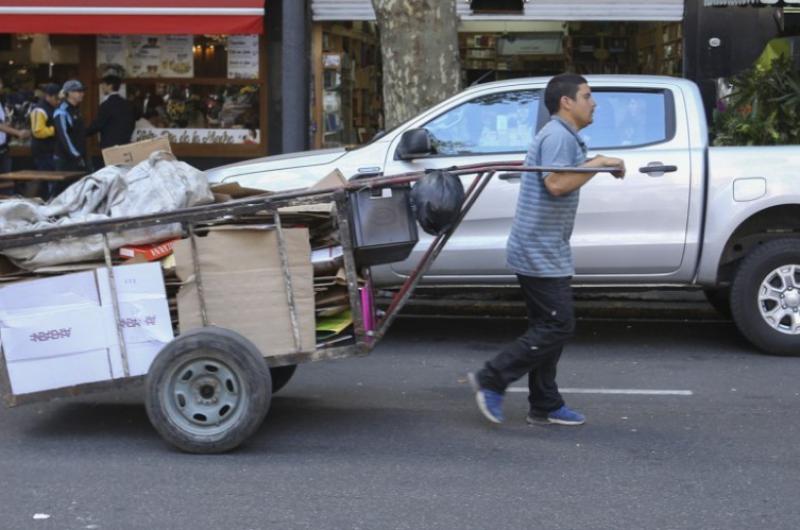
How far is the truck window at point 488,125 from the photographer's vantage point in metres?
8.55

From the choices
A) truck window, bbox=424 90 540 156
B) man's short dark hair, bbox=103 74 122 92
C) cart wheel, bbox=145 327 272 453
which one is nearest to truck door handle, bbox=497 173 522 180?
truck window, bbox=424 90 540 156

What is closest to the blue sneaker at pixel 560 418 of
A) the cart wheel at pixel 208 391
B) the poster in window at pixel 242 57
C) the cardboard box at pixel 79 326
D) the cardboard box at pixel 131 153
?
the cart wheel at pixel 208 391

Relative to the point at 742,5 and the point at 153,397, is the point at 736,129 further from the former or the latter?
the point at 153,397

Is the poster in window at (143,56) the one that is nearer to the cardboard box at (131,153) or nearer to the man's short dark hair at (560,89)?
the cardboard box at (131,153)

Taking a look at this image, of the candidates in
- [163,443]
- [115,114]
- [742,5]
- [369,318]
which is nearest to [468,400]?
[369,318]

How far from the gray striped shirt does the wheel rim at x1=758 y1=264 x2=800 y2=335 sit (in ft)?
8.75

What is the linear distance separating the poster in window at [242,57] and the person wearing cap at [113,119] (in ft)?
5.75

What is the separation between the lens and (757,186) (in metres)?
8.14

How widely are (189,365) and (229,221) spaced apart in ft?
2.48

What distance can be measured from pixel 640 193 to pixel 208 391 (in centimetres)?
372

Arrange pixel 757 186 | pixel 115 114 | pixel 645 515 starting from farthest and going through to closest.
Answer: pixel 115 114, pixel 757 186, pixel 645 515

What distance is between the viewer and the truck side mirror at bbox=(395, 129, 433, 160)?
27.0 feet

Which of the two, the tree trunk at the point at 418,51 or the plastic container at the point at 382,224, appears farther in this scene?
the tree trunk at the point at 418,51

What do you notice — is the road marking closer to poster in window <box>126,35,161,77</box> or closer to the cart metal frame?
the cart metal frame
